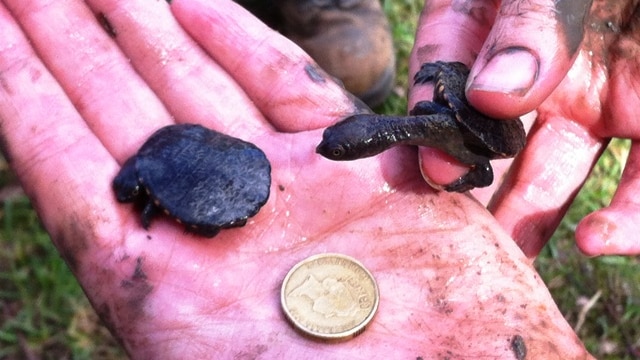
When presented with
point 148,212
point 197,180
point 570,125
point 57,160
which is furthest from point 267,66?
point 570,125

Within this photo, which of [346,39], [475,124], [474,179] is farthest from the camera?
[346,39]

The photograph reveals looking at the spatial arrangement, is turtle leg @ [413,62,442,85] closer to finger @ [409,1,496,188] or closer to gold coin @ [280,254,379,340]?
finger @ [409,1,496,188]

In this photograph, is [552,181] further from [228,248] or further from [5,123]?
[5,123]

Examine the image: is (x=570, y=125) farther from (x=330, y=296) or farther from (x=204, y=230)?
(x=204, y=230)

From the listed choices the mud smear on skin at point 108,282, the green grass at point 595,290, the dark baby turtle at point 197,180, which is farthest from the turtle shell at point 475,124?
the green grass at point 595,290

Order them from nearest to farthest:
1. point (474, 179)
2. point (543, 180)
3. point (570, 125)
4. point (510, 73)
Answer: point (510, 73)
point (474, 179)
point (543, 180)
point (570, 125)

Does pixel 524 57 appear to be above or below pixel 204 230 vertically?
above

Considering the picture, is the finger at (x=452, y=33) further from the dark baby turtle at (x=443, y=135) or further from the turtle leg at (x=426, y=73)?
the dark baby turtle at (x=443, y=135)
